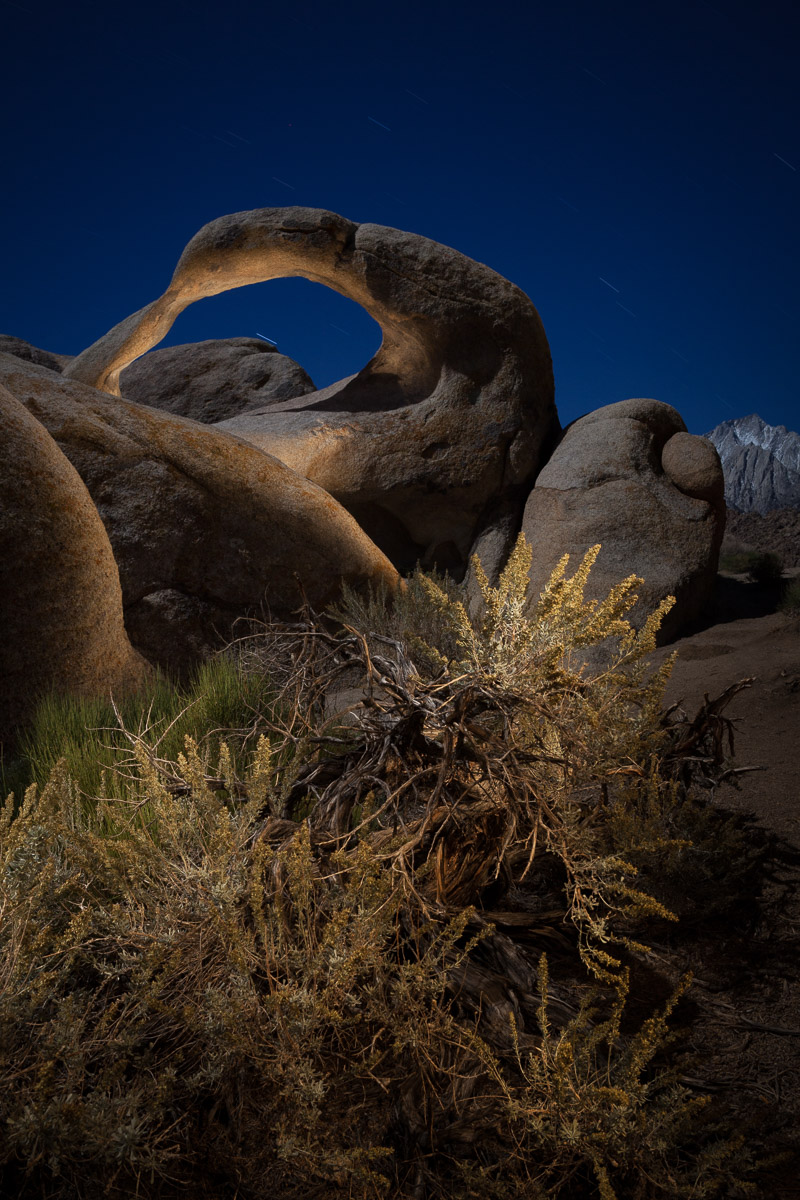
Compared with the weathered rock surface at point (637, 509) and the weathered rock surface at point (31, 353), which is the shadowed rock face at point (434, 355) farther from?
the weathered rock surface at point (31, 353)

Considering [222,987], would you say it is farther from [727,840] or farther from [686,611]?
[686,611]

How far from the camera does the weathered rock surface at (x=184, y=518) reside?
443cm

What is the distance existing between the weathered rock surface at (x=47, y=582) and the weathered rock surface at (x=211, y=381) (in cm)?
676

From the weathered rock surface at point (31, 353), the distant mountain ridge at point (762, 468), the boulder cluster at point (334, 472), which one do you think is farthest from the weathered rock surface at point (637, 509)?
the distant mountain ridge at point (762, 468)

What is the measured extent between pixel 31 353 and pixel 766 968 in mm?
11524

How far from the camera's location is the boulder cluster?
12.4ft

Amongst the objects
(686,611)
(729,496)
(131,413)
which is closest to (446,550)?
(686,611)

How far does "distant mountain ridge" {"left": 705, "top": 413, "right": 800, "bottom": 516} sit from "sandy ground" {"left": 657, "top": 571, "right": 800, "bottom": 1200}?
21738 millimetres

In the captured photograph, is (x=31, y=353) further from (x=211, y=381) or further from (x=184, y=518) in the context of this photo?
(x=184, y=518)

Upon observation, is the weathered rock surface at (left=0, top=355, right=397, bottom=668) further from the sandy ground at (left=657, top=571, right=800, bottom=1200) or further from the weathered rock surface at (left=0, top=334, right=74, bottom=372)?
the weathered rock surface at (left=0, top=334, right=74, bottom=372)

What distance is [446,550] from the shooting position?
7934mm

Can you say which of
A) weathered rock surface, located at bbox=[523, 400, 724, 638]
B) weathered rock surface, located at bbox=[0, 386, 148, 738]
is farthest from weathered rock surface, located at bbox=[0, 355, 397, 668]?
weathered rock surface, located at bbox=[523, 400, 724, 638]

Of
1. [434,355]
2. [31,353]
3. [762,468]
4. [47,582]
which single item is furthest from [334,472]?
[762,468]

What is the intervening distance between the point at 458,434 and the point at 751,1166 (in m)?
6.84
